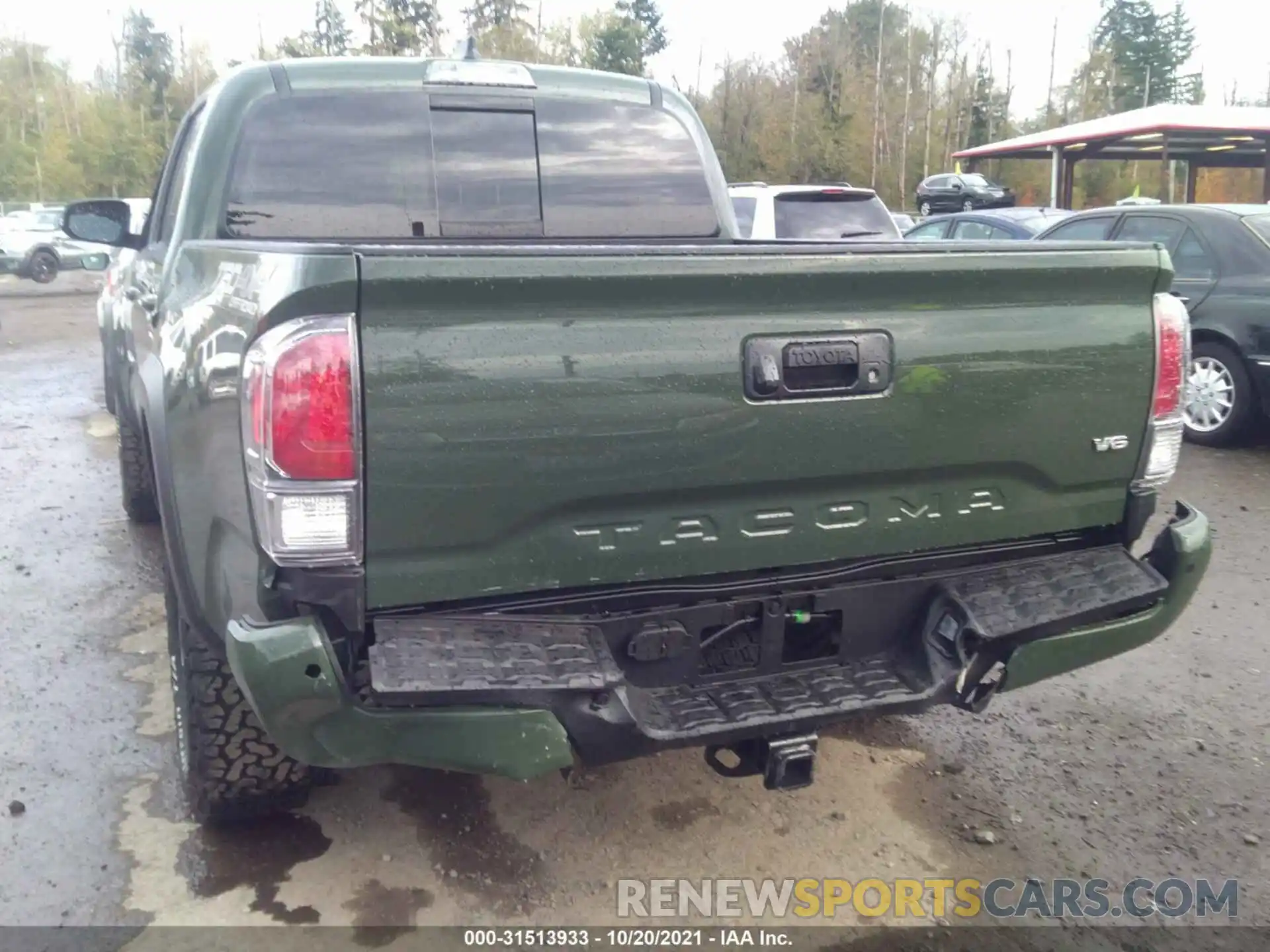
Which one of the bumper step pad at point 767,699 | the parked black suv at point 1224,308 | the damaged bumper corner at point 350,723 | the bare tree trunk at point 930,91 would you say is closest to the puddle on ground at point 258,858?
the damaged bumper corner at point 350,723

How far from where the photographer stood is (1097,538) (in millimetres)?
3119

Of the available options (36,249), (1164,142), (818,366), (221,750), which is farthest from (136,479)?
(1164,142)

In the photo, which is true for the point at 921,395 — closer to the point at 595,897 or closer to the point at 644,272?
the point at 644,272

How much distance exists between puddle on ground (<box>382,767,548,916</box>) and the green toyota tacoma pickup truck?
0.35m

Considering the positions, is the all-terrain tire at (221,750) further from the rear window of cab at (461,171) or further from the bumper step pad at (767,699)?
the rear window of cab at (461,171)

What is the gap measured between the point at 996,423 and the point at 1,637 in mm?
3928

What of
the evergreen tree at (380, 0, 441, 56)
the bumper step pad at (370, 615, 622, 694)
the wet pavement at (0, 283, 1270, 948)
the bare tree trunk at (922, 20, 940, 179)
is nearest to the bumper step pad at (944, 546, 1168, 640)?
the wet pavement at (0, 283, 1270, 948)

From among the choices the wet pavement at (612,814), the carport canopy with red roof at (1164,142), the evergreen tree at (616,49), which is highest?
the evergreen tree at (616,49)

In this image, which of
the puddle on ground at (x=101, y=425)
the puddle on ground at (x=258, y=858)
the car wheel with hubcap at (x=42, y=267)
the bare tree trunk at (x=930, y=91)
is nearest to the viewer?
the puddle on ground at (x=258, y=858)

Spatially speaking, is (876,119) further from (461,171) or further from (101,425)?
(461,171)

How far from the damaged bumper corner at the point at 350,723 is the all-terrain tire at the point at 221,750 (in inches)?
23.0

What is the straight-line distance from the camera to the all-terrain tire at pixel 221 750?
2.96 metres

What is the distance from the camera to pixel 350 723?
234 cm

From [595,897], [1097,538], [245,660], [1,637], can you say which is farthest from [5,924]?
[1097,538]
